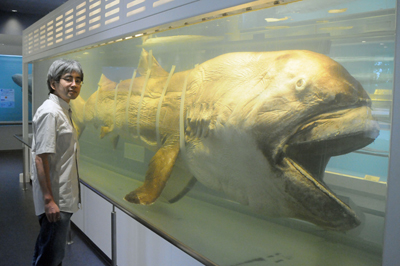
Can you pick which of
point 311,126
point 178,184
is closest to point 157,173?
point 178,184

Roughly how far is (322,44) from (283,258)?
834 mm

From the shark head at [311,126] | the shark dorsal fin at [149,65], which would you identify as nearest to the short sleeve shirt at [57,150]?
the shark dorsal fin at [149,65]

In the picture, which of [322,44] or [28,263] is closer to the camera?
[322,44]

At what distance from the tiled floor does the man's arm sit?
1347 millimetres

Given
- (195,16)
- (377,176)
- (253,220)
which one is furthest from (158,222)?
(377,176)

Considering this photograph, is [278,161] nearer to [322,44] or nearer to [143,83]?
[322,44]

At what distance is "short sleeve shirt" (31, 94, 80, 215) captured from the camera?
194cm

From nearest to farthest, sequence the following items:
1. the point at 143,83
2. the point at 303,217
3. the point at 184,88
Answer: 1. the point at 303,217
2. the point at 184,88
3. the point at 143,83

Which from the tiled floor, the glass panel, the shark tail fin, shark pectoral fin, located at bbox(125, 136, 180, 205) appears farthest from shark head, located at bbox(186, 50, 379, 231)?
the glass panel

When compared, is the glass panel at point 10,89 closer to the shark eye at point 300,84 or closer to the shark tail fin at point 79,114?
the shark tail fin at point 79,114

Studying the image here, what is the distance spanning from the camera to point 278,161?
1331 mm

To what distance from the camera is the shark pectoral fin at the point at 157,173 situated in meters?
1.98

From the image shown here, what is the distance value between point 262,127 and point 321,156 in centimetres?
31

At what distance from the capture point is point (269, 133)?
1357 mm
